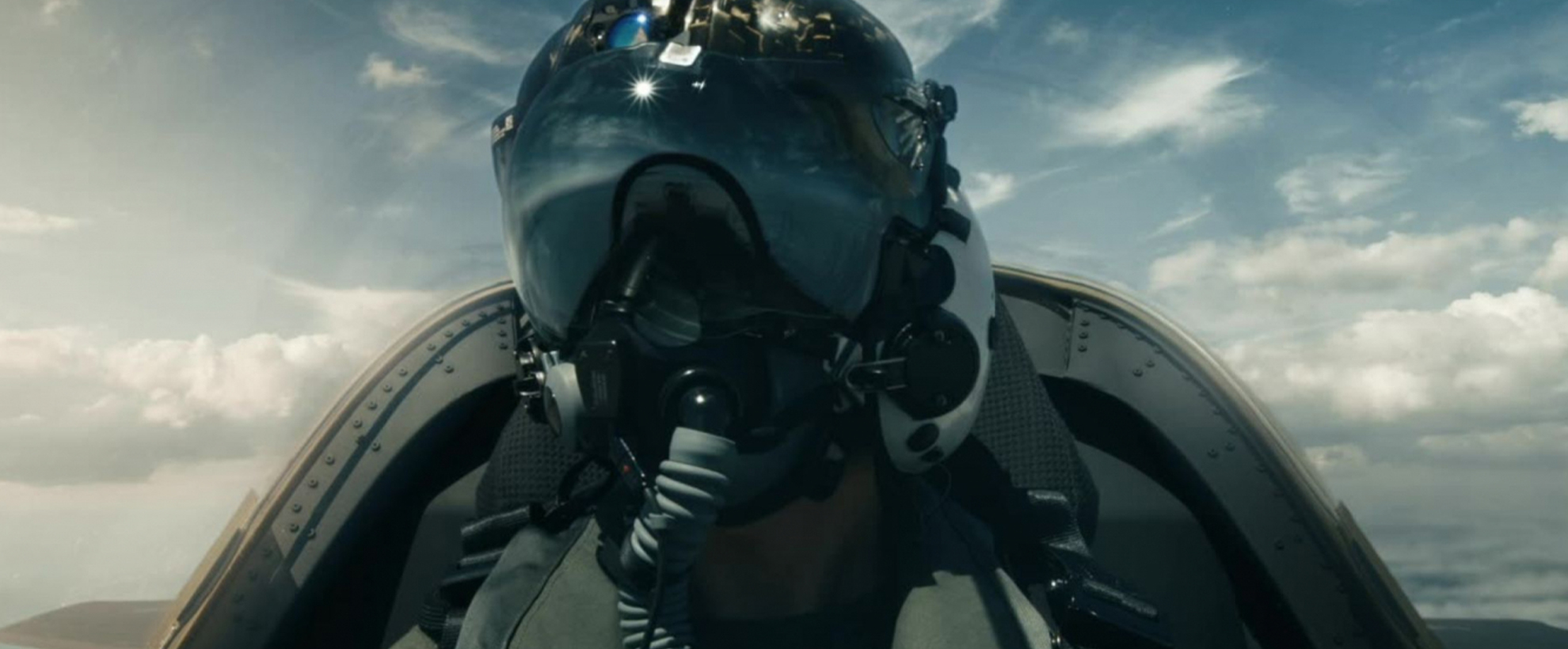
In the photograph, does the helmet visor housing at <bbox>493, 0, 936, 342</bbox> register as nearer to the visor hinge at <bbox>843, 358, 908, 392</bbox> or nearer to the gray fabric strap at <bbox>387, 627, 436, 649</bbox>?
the visor hinge at <bbox>843, 358, 908, 392</bbox>

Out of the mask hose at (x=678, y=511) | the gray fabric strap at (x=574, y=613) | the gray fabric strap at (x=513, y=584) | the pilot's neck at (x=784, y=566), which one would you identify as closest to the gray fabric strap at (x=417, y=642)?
the gray fabric strap at (x=513, y=584)

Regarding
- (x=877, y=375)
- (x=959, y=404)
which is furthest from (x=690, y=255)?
(x=959, y=404)

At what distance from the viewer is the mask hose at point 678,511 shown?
132cm

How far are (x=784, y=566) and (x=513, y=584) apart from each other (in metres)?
0.43

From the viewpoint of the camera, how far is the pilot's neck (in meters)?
1.61

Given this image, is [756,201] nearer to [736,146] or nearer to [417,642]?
[736,146]

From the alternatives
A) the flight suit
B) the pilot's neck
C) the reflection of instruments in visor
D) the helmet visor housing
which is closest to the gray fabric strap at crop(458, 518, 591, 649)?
the flight suit

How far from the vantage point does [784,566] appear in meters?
1.62

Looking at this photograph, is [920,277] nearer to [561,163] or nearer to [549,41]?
[561,163]

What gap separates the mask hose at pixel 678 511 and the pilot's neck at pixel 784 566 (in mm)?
210

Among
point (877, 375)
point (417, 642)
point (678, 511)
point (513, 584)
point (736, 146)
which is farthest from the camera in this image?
point (417, 642)

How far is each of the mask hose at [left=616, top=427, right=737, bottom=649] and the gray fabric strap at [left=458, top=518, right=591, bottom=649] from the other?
12.5 inches

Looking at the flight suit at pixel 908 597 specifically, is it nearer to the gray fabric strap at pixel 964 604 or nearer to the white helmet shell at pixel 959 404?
the gray fabric strap at pixel 964 604

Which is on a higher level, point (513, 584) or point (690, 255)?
point (690, 255)
